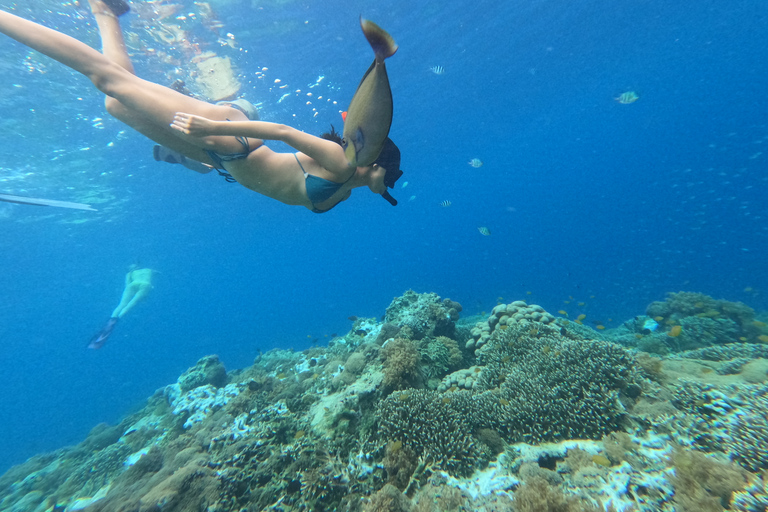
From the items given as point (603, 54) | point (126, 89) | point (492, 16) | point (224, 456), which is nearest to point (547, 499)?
point (224, 456)

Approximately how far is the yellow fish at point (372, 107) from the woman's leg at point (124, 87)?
171 centimetres

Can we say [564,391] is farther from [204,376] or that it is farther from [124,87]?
[204,376]

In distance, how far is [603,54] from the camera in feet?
79.4

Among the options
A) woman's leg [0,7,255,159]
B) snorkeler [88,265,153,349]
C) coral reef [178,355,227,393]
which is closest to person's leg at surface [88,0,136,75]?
woman's leg [0,7,255,159]

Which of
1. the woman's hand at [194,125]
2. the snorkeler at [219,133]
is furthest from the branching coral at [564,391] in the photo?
the woman's hand at [194,125]

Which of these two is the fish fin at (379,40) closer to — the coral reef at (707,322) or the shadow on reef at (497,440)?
the shadow on reef at (497,440)

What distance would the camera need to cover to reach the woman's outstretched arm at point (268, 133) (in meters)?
2.65

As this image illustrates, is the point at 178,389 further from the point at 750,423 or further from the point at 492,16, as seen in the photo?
the point at 492,16

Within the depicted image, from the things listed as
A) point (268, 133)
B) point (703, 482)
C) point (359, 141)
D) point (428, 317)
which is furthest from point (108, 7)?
point (703, 482)

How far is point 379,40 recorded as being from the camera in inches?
70.7

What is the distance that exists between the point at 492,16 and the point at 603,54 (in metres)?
13.6

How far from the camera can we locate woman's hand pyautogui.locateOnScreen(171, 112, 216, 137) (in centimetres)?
262

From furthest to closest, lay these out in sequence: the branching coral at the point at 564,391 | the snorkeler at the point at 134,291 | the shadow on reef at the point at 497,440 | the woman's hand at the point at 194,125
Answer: the snorkeler at the point at 134,291 → the branching coral at the point at 564,391 → the shadow on reef at the point at 497,440 → the woman's hand at the point at 194,125

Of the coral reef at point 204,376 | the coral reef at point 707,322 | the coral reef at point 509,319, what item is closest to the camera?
the coral reef at point 509,319
